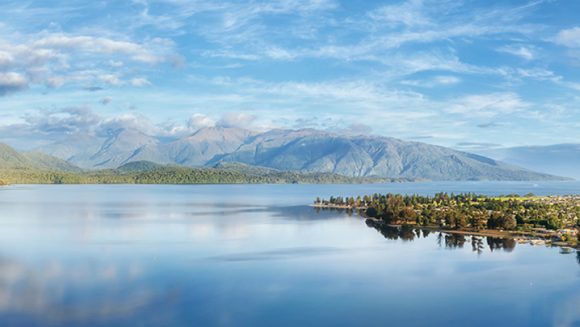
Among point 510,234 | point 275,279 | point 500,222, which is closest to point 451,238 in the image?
point 510,234

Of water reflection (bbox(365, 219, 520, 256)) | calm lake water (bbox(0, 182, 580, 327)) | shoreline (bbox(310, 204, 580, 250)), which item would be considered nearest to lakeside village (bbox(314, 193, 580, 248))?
shoreline (bbox(310, 204, 580, 250))

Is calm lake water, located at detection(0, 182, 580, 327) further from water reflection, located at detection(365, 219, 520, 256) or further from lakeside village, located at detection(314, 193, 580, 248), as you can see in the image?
lakeside village, located at detection(314, 193, 580, 248)

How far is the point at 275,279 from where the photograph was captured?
45250 mm

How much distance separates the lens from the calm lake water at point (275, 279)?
34.4 m

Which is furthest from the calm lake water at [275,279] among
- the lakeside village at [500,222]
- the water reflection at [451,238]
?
the lakeside village at [500,222]

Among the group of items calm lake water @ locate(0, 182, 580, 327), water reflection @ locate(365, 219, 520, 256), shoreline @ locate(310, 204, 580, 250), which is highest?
shoreline @ locate(310, 204, 580, 250)

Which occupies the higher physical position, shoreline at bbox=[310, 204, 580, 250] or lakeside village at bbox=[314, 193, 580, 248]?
lakeside village at bbox=[314, 193, 580, 248]

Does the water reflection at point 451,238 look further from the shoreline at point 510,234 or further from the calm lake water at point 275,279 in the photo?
the shoreline at point 510,234

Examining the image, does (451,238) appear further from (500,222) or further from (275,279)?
(275,279)

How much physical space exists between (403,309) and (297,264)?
17.9 m

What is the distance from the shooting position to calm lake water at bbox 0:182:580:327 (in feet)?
113

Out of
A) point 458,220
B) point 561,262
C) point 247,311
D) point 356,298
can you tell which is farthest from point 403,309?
point 458,220

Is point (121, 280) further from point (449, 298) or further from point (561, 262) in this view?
point (561, 262)

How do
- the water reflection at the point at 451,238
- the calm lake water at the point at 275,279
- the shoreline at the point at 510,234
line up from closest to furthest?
the calm lake water at the point at 275,279 → the water reflection at the point at 451,238 → the shoreline at the point at 510,234
